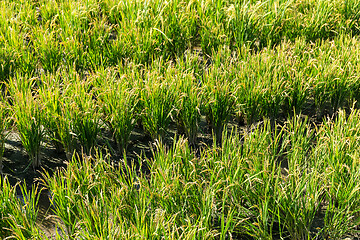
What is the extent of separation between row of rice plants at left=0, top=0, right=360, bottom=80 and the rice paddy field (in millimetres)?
15

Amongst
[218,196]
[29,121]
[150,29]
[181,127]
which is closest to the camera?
[218,196]

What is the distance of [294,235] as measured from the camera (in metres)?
2.12

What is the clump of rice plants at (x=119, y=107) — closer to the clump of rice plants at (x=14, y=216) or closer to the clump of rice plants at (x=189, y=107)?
the clump of rice plants at (x=189, y=107)

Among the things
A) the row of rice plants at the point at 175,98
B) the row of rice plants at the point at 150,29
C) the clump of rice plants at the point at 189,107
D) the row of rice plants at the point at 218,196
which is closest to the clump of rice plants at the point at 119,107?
the row of rice plants at the point at 175,98

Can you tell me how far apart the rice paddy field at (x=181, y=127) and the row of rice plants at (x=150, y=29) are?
15 millimetres

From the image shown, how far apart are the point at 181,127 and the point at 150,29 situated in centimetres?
102

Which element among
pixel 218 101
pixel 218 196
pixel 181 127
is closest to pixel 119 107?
pixel 181 127

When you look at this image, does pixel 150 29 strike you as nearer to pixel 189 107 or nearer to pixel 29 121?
pixel 189 107

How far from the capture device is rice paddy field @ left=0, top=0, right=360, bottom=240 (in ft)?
6.74

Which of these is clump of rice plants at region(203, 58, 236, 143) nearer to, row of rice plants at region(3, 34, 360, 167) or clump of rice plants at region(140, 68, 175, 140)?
row of rice plants at region(3, 34, 360, 167)

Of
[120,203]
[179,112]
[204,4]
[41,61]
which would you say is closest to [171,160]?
[120,203]

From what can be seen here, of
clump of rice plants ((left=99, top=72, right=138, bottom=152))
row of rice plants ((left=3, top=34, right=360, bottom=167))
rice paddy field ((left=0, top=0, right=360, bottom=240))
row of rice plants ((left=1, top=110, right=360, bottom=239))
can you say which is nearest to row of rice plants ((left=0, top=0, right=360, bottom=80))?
rice paddy field ((left=0, top=0, right=360, bottom=240))

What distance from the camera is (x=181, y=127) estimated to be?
9.59 feet

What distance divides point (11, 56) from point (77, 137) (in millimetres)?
965
